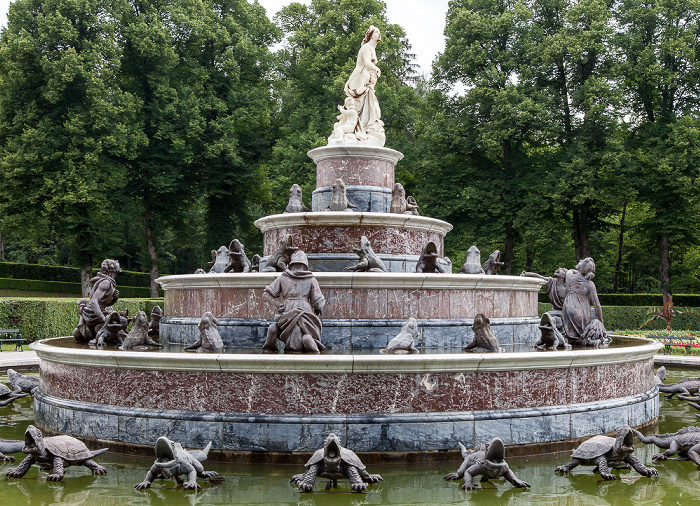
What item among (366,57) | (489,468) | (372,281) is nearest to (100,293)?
(372,281)

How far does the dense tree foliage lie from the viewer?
3138cm

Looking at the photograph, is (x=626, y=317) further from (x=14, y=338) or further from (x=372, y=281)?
(x=14, y=338)

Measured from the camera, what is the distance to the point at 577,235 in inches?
1358

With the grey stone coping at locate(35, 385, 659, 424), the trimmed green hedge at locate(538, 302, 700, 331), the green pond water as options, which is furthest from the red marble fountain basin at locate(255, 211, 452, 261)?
the trimmed green hedge at locate(538, 302, 700, 331)

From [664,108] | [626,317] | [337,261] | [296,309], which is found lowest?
[626,317]

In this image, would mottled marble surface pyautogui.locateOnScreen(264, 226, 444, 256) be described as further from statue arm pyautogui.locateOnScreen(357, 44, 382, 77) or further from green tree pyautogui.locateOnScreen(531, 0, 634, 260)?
green tree pyautogui.locateOnScreen(531, 0, 634, 260)

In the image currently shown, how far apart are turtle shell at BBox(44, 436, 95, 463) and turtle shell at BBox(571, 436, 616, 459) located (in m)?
5.65

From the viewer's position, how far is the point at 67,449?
25.7 feet

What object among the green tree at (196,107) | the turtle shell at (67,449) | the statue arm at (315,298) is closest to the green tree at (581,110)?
the green tree at (196,107)

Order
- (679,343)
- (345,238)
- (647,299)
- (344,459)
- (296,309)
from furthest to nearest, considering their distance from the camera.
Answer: (647,299), (679,343), (345,238), (296,309), (344,459)

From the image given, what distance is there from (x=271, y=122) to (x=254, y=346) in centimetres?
3088

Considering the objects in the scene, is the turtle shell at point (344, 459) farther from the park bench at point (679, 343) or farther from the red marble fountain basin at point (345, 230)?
the park bench at point (679, 343)

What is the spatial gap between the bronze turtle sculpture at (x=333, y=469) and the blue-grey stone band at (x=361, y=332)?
397 cm

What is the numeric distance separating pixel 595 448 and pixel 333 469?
122 inches
